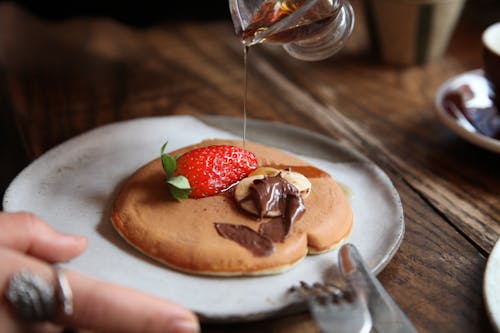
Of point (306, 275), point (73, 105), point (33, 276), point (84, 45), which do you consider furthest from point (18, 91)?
point (306, 275)

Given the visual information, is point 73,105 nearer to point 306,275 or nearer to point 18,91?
point 18,91

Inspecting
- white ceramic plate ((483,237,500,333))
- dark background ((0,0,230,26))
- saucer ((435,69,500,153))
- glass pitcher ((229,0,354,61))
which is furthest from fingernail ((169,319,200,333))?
dark background ((0,0,230,26))

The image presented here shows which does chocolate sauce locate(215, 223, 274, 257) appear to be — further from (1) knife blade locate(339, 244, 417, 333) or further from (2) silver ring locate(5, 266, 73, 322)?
(2) silver ring locate(5, 266, 73, 322)

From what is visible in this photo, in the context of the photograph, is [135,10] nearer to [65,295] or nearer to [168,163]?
[168,163]

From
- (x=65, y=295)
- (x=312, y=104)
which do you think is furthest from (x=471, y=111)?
(x=65, y=295)

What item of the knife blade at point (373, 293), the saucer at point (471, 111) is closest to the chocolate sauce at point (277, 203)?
the knife blade at point (373, 293)

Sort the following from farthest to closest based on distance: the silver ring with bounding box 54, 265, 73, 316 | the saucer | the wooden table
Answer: the saucer, the wooden table, the silver ring with bounding box 54, 265, 73, 316
